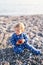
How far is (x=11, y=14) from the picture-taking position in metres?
4.42

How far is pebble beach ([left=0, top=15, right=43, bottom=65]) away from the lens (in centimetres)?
322

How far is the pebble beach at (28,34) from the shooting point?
3.22 m

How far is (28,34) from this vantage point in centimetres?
381
